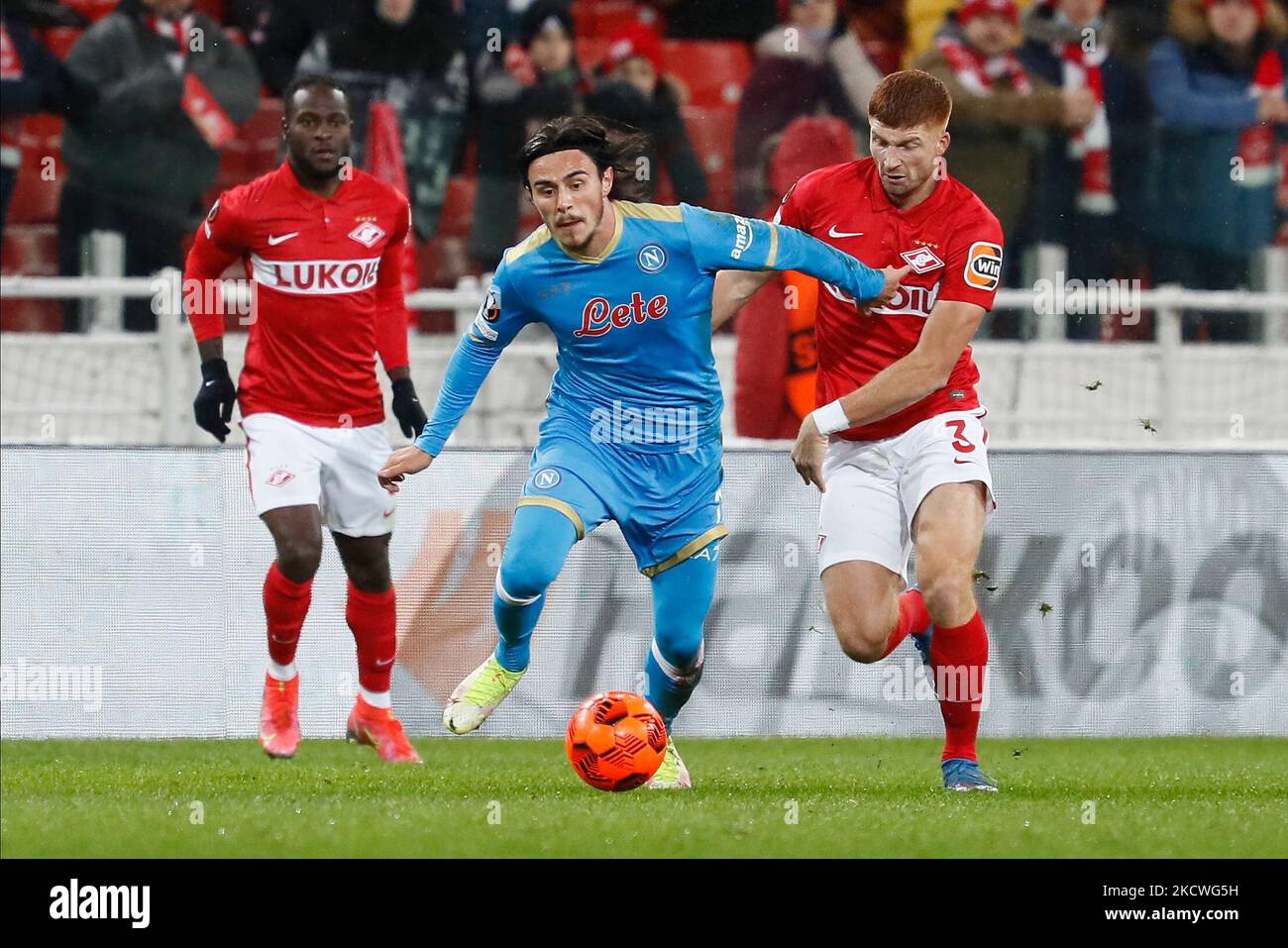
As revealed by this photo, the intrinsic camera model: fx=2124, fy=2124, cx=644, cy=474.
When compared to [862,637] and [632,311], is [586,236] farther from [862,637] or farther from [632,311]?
[862,637]

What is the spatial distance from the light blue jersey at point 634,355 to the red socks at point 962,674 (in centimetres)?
83

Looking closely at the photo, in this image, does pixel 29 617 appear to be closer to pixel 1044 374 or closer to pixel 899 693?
pixel 899 693

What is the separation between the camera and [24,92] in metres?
11.2

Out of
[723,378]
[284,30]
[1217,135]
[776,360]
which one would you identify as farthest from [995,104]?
[284,30]

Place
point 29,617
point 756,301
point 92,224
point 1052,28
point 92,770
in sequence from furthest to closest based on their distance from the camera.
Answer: point 1052,28
point 92,224
point 756,301
point 29,617
point 92,770

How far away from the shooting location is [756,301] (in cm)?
970

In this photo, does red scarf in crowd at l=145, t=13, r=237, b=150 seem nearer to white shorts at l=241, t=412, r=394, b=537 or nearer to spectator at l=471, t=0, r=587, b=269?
spectator at l=471, t=0, r=587, b=269

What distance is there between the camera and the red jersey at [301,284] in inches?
317

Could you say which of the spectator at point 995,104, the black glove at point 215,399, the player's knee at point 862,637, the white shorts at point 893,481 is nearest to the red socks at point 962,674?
the player's knee at point 862,637

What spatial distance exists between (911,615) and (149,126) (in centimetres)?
569
